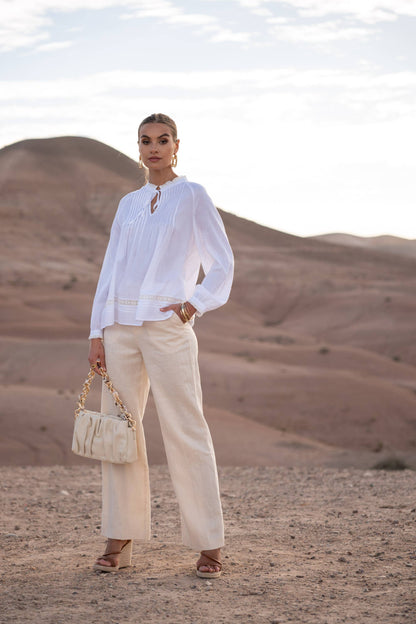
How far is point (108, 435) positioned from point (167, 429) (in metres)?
0.31

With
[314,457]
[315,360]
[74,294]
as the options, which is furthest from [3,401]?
[74,294]

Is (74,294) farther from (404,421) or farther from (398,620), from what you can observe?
(398,620)

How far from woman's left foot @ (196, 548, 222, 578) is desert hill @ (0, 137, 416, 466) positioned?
2.31m

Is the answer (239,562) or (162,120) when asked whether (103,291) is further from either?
(239,562)

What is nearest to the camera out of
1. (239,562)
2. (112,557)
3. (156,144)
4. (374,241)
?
(156,144)

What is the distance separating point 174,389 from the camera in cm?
436

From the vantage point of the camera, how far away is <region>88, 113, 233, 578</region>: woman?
4367 millimetres

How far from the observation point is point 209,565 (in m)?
4.56

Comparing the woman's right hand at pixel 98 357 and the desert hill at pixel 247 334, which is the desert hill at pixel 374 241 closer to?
the desert hill at pixel 247 334

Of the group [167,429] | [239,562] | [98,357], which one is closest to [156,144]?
[98,357]

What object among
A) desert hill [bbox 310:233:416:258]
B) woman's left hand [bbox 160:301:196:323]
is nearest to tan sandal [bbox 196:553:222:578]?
woman's left hand [bbox 160:301:196:323]

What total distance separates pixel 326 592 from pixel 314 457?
11394 millimetres

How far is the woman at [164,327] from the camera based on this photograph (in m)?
4.37

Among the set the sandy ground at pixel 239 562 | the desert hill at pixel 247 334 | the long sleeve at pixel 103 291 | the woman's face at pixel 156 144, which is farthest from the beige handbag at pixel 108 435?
the desert hill at pixel 247 334
